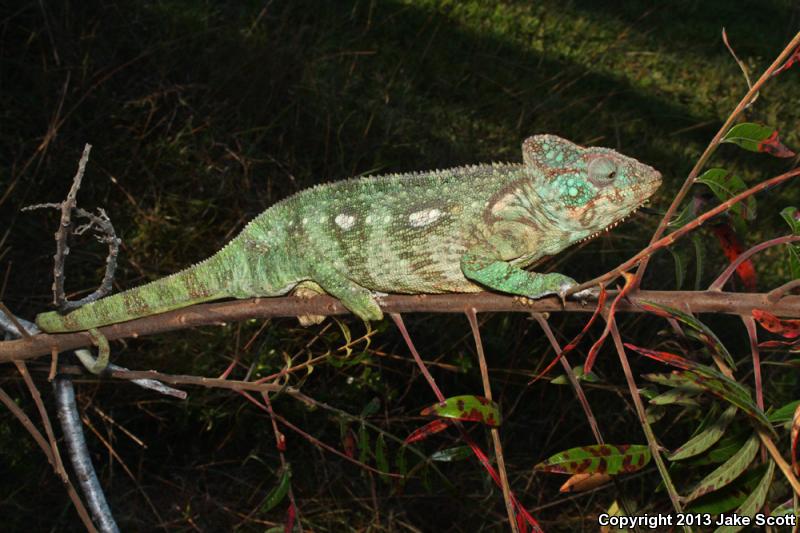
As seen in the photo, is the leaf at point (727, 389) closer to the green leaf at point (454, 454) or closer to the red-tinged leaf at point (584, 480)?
the red-tinged leaf at point (584, 480)

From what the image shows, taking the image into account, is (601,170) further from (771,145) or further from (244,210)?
(244,210)

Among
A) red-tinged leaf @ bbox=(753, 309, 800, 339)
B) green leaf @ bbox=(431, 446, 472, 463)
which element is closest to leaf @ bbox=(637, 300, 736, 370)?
red-tinged leaf @ bbox=(753, 309, 800, 339)

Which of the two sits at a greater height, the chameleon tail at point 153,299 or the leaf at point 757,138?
the leaf at point 757,138

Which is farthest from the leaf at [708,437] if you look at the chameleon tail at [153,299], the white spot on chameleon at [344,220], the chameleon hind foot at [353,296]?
the chameleon tail at [153,299]

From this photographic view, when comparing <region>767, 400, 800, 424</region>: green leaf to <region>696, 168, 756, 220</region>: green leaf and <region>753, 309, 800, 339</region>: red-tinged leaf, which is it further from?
<region>696, 168, 756, 220</region>: green leaf

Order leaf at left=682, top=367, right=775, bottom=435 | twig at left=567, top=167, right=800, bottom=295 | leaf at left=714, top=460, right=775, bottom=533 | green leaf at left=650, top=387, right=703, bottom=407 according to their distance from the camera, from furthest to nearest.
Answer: green leaf at left=650, top=387, right=703, bottom=407 < leaf at left=714, top=460, right=775, bottom=533 < leaf at left=682, top=367, right=775, bottom=435 < twig at left=567, top=167, right=800, bottom=295

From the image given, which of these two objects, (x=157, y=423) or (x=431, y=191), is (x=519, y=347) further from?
(x=431, y=191)

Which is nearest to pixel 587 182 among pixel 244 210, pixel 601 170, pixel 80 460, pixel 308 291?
pixel 601 170
